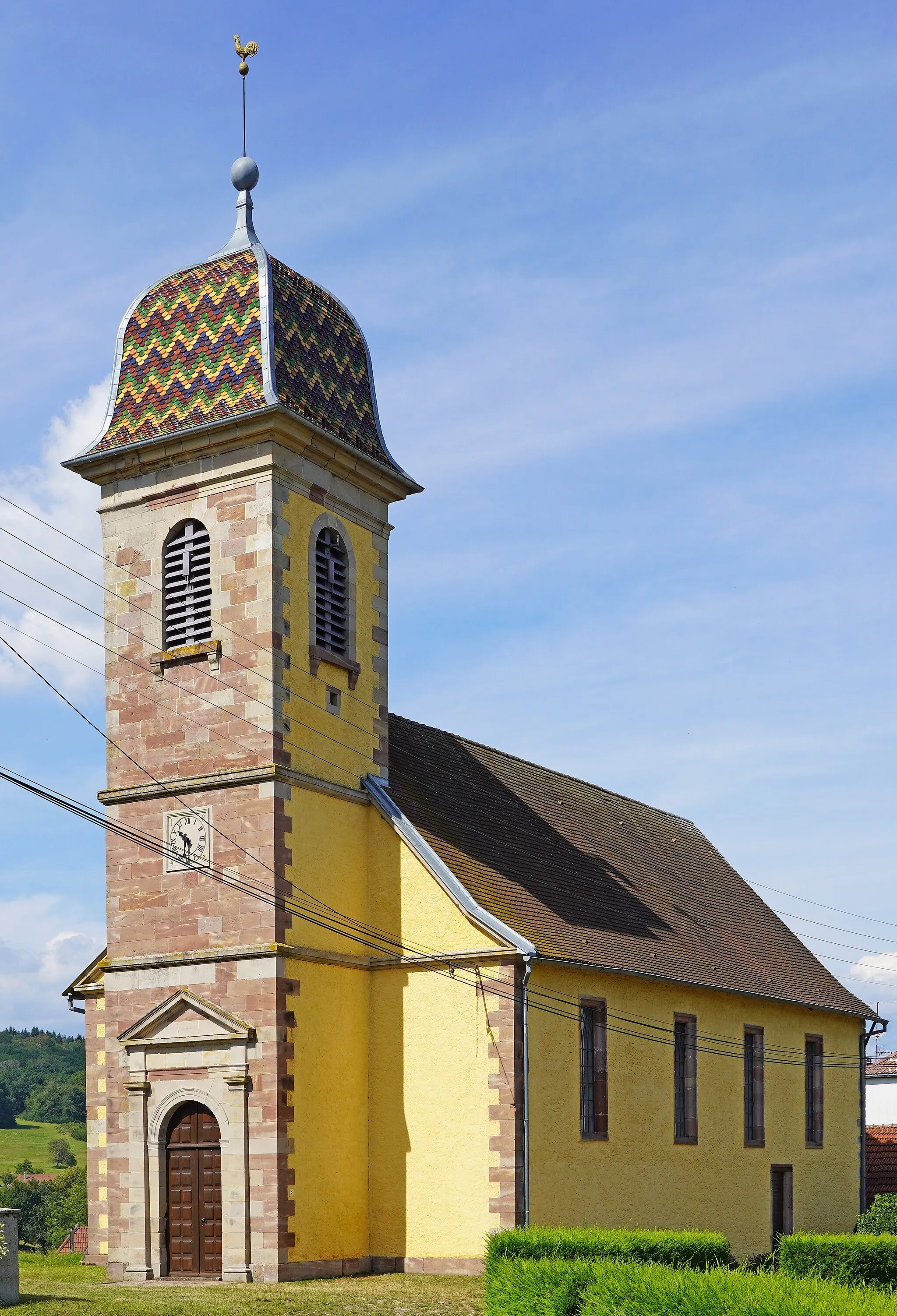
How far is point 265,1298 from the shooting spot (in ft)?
74.1

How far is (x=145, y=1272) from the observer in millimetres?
26062

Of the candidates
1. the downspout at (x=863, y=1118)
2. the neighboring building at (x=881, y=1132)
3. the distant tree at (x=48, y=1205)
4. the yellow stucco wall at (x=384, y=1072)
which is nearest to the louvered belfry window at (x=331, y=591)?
the yellow stucco wall at (x=384, y=1072)

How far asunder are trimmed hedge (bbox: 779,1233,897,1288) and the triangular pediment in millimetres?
8789

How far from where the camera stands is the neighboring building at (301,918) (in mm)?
26156

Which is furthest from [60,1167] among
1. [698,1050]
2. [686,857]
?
[698,1050]

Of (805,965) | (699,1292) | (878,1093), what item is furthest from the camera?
(878,1093)

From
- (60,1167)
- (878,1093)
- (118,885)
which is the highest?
(118,885)

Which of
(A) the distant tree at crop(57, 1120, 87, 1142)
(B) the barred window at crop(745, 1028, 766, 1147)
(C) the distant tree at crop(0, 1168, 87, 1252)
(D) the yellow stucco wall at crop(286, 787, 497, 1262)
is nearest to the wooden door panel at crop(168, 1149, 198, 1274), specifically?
(D) the yellow stucco wall at crop(286, 787, 497, 1262)

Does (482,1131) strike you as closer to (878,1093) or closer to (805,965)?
(805,965)

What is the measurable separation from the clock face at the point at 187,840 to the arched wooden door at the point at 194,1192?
379 centimetres

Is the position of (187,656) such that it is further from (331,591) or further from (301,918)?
(301,918)

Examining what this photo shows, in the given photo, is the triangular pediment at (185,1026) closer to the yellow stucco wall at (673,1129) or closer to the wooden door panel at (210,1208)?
the wooden door panel at (210,1208)

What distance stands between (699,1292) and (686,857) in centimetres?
2690

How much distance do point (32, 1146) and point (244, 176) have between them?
99.3 metres
